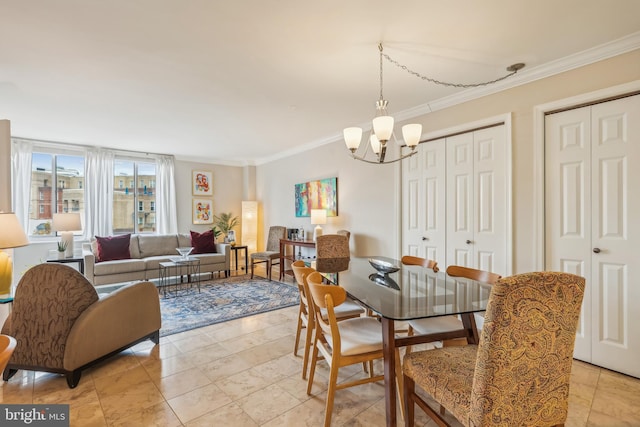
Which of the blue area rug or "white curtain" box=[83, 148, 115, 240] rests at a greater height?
"white curtain" box=[83, 148, 115, 240]

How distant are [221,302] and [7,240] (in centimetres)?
238

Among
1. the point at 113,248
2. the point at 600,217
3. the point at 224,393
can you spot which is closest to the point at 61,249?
the point at 113,248

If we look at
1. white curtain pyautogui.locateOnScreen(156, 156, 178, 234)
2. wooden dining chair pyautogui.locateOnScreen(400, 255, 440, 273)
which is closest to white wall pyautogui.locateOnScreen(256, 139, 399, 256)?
wooden dining chair pyautogui.locateOnScreen(400, 255, 440, 273)

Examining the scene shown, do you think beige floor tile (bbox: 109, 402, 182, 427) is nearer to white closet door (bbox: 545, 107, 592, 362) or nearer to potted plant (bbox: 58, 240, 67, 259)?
white closet door (bbox: 545, 107, 592, 362)

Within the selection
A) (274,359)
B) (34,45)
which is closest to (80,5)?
(34,45)

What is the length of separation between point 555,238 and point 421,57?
1979 millimetres

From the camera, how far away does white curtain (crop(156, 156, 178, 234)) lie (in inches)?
245

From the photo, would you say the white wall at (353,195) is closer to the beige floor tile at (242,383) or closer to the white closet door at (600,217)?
the white closet door at (600,217)

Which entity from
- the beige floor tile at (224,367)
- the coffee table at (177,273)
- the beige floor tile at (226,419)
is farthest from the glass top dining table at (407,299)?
the coffee table at (177,273)

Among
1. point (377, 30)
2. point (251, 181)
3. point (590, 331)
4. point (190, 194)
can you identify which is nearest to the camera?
point (377, 30)

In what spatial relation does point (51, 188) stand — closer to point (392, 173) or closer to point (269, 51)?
point (269, 51)

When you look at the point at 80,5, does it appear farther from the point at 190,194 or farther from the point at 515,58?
the point at 190,194

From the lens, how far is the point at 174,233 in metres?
6.25

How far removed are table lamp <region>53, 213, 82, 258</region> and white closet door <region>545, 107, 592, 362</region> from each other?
20.3 ft
